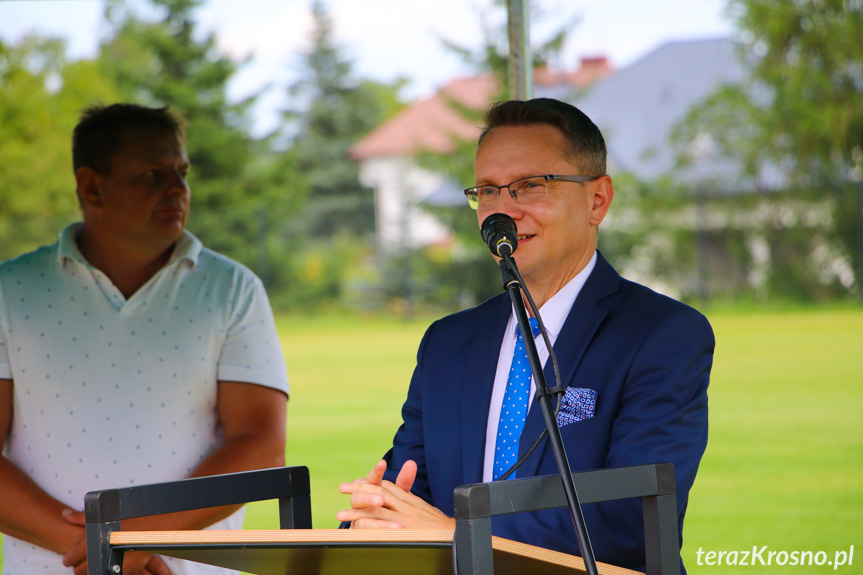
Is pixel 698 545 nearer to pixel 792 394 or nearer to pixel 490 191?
pixel 490 191

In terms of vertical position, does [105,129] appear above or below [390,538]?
above

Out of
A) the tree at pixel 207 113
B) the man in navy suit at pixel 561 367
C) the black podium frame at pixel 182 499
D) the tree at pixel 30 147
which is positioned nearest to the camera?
the black podium frame at pixel 182 499

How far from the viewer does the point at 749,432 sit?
10336 millimetres

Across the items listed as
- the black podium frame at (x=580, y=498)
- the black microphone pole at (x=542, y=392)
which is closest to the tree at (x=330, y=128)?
the black microphone pole at (x=542, y=392)

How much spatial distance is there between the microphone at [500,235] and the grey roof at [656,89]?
105ft

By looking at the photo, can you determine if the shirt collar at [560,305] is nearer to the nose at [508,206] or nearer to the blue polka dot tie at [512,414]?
the blue polka dot tie at [512,414]

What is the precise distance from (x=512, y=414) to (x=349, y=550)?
0.81 m

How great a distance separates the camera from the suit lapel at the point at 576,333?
7.27 ft

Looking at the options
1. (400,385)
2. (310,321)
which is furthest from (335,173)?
(400,385)

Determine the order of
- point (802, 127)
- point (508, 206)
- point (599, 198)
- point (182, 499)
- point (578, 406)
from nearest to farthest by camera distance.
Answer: point (182, 499) < point (578, 406) < point (508, 206) < point (599, 198) < point (802, 127)

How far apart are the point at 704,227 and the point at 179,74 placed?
15758mm

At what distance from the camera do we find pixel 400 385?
14102mm

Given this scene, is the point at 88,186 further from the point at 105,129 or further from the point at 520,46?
the point at 520,46

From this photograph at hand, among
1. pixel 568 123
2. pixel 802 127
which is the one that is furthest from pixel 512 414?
pixel 802 127
